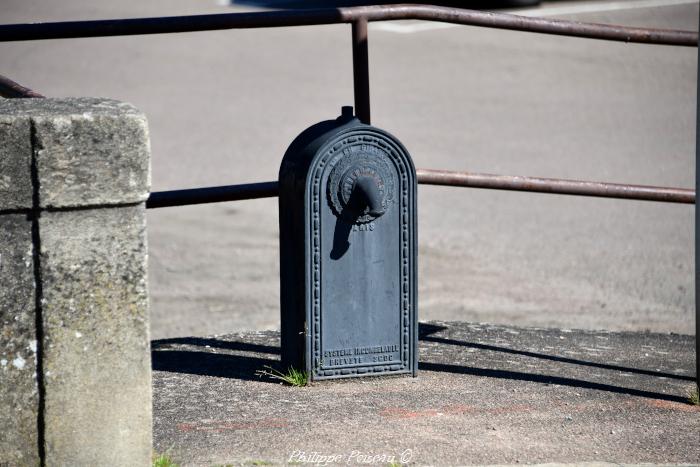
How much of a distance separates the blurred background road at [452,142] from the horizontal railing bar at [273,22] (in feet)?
7.14

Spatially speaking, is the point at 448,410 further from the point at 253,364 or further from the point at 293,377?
the point at 253,364

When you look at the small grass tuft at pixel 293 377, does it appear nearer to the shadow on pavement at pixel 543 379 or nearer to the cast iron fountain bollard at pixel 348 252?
the cast iron fountain bollard at pixel 348 252

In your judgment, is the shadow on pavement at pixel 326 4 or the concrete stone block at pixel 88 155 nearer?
the concrete stone block at pixel 88 155

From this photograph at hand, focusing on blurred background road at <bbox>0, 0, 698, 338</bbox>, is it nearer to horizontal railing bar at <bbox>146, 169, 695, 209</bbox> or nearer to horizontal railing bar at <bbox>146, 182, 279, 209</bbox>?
horizontal railing bar at <bbox>146, 169, 695, 209</bbox>

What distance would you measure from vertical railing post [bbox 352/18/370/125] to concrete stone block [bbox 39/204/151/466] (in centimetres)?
A: 152

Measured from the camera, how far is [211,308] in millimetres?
6195

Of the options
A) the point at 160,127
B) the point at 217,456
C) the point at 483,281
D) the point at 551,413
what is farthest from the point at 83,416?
the point at 160,127

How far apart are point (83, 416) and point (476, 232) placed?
5.05 metres

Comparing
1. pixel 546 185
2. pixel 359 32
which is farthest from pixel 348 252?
pixel 546 185

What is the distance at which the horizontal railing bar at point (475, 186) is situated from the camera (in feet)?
A: 13.0

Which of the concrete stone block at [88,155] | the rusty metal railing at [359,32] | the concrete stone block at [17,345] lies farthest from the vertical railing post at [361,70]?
the concrete stone block at [17,345]

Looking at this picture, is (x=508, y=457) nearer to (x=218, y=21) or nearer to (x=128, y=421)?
(x=128, y=421)

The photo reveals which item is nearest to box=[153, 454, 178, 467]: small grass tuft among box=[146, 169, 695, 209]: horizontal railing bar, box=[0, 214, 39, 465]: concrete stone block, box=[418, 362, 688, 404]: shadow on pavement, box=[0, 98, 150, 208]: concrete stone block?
box=[0, 214, 39, 465]: concrete stone block

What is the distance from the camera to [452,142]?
9586mm
